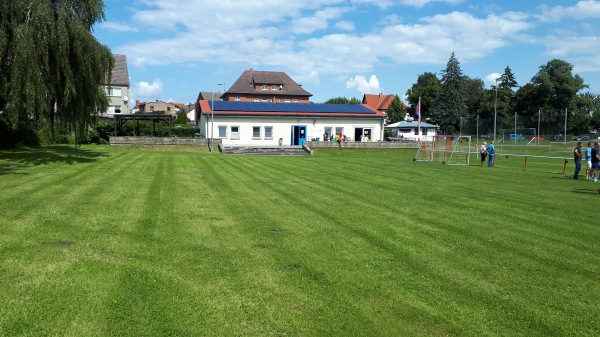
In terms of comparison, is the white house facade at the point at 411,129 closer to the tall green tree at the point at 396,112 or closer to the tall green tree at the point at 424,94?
the tall green tree at the point at 424,94

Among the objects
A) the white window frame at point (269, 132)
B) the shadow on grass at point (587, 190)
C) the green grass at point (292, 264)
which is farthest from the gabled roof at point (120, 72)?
the shadow on grass at point (587, 190)

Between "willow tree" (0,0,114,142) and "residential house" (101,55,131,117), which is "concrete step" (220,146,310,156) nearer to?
"willow tree" (0,0,114,142)

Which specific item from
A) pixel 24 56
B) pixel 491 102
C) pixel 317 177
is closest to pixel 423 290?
pixel 317 177

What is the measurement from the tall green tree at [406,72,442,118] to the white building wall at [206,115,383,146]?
154 feet

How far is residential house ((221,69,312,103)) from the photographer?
84.9 metres

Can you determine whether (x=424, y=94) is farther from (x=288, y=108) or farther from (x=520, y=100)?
(x=288, y=108)

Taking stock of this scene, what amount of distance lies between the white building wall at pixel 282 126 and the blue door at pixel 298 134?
30 cm

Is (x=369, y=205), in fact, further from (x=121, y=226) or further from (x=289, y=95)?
(x=289, y=95)

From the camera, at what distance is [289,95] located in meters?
86.5

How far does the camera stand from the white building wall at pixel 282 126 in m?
44.5

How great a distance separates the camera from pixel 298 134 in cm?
4697

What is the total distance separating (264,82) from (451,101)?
3453 centimetres

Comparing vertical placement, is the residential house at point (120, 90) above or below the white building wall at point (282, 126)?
above

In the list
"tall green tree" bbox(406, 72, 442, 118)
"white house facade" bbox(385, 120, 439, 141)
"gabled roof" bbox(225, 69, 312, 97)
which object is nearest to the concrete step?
"white house facade" bbox(385, 120, 439, 141)
